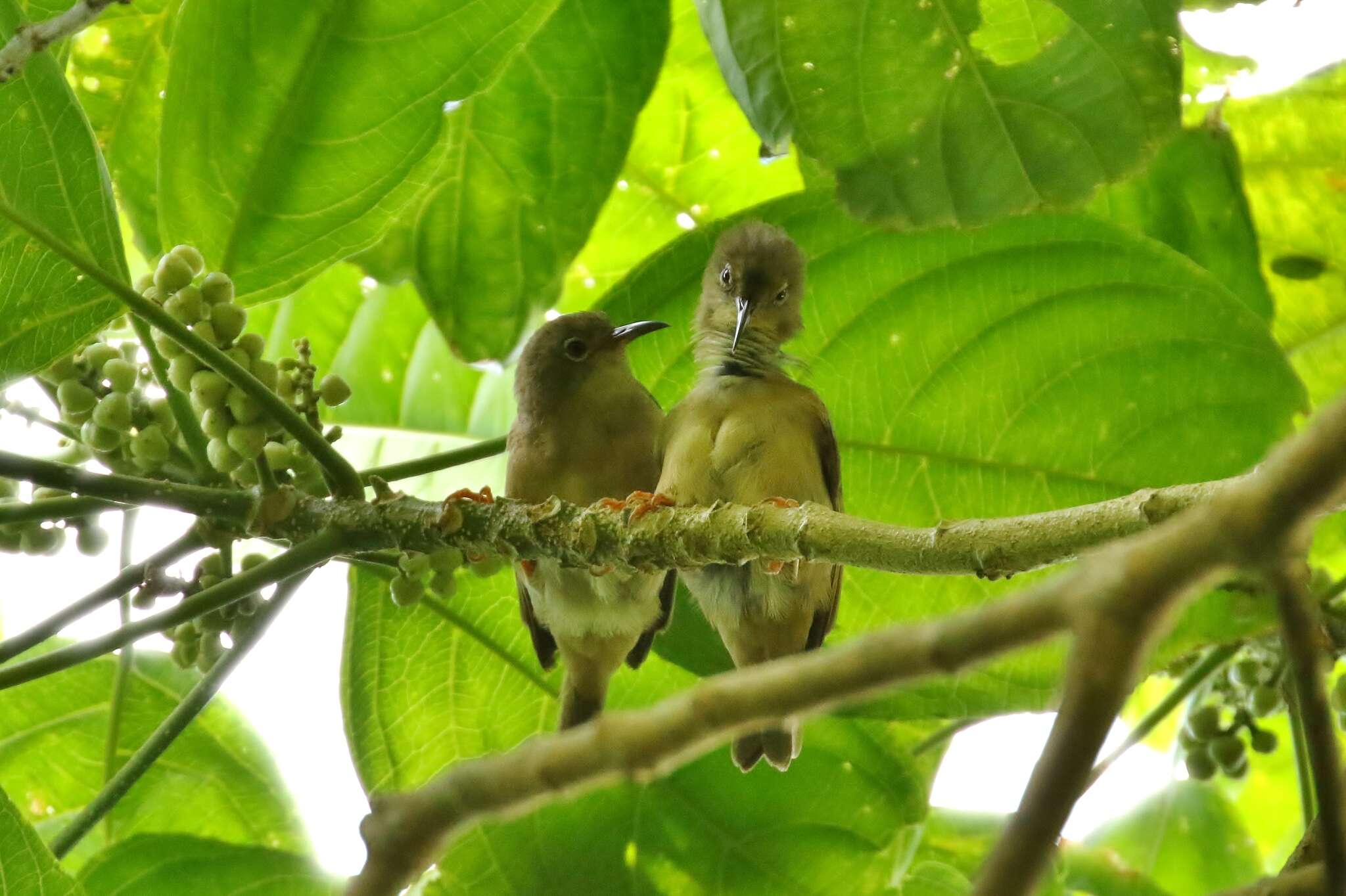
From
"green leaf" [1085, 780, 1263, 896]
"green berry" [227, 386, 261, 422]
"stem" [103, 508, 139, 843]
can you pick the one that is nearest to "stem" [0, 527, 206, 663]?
"green berry" [227, 386, 261, 422]

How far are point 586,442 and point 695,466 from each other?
1.76ft

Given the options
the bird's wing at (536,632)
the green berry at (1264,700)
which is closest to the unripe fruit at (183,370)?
the bird's wing at (536,632)

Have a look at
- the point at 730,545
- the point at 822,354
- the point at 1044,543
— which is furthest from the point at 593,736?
the point at 822,354

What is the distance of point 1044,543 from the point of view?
54.0 inches

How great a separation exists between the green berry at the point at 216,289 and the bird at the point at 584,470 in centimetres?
85

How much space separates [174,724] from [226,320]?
749 millimetres

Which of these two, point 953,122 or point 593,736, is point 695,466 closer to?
point 953,122

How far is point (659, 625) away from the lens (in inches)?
123

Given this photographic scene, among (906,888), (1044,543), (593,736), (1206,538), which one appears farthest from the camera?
(906,888)

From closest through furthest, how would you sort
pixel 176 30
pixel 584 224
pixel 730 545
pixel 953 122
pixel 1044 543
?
pixel 1044 543 → pixel 730 545 → pixel 176 30 → pixel 953 122 → pixel 584 224

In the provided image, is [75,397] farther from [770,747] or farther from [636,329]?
[770,747]

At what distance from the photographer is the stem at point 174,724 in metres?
2.45

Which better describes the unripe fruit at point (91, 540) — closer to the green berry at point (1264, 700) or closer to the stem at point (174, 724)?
the stem at point (174, 724)

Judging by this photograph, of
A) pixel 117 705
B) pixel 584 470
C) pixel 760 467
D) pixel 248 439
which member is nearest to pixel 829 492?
pixel 760 467
